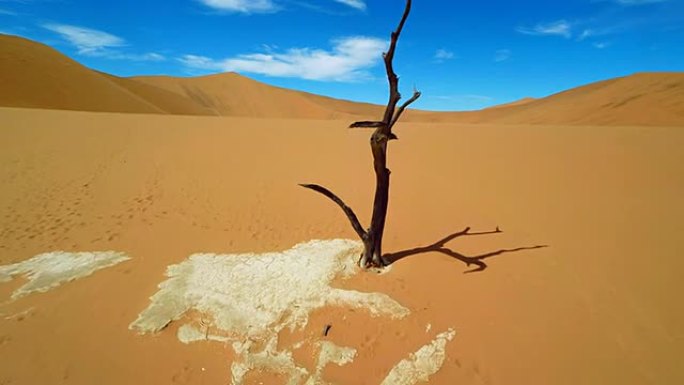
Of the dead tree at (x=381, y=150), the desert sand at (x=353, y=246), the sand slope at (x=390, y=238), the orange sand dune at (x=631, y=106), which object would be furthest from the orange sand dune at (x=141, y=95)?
the dead tree at (x=381, y=150)

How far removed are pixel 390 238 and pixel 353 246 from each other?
2.84 feet

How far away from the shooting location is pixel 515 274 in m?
4.96

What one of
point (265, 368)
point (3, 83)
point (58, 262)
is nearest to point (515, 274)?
point (265, 368)

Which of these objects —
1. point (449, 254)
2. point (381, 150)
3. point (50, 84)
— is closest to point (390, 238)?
point (449, 254)

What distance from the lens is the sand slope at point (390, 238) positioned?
11.7ft

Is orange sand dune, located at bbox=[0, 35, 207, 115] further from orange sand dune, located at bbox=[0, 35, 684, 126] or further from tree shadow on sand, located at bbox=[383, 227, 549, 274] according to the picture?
tree shadow on sand, located at bbox=[383, 227, 549, 274]

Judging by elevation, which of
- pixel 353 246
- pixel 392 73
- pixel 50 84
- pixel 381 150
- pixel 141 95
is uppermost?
pixel 141 95

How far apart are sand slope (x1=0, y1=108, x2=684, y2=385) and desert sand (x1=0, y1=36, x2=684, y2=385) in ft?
0.10

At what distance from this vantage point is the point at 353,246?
6.09 meters

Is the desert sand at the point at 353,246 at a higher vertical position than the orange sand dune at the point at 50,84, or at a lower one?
lower

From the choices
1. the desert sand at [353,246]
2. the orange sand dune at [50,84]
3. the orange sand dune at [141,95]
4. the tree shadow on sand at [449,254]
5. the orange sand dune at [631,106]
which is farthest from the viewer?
the orange sand dune at [50,84]

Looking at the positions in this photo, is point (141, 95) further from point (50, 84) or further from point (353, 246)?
point (353, 246)

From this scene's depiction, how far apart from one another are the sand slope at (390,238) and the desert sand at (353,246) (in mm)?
29

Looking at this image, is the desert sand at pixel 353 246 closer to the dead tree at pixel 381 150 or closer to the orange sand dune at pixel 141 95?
the dead tree at pixel 381 150
